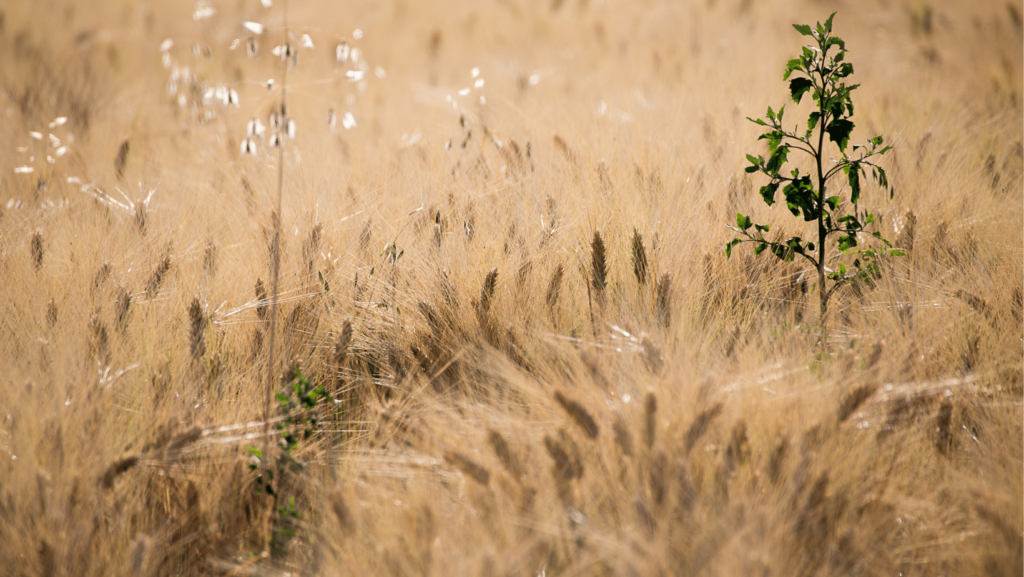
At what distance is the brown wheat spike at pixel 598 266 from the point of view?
1379 millimetres

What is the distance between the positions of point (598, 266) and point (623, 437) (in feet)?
1.85

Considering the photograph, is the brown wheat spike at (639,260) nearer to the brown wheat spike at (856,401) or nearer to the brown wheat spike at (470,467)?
the brown wheat spike at (856,401)

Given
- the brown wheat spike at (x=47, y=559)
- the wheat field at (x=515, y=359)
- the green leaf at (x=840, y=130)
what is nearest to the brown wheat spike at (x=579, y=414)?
the wheat field at (x=515, y=359)

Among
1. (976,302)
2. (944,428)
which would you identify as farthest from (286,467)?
(976,302)

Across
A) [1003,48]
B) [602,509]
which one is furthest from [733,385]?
[1003,48]

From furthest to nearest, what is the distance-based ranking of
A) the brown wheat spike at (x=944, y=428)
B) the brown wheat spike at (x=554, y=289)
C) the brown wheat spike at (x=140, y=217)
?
the brown wheat spike at (x=140, y=217) < the brown wheat spike at (x=554, y=289) < the brown wheat spike at (x=944, y=428)

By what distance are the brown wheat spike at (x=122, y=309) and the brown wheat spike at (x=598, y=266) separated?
0.98 m

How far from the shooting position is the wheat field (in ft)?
2.77

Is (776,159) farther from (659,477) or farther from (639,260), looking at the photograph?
(659,477)

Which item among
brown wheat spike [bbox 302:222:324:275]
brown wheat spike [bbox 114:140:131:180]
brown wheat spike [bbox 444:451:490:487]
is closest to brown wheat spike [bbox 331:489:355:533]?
brown wheat spike [bbox 444:451:490:487]

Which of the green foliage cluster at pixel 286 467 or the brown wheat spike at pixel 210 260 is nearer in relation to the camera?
the green foliage cluster at pixel 286 467

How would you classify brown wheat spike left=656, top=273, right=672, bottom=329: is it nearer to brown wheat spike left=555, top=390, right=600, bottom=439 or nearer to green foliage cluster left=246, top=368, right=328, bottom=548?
brown wheat spike left=555, top=390, right=600, bottom=439

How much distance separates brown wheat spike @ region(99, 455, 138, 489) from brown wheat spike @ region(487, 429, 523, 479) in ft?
1.76

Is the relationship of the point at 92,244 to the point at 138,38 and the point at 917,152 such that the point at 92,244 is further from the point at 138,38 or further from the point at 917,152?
the point at 138,38
